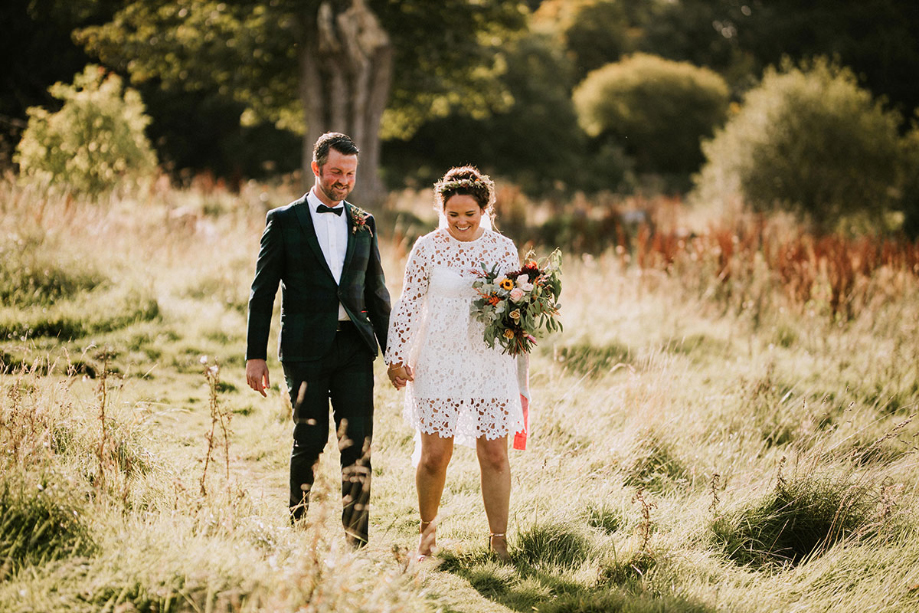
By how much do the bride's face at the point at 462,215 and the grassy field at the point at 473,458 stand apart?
1270 millimetres

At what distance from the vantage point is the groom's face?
10.5ft

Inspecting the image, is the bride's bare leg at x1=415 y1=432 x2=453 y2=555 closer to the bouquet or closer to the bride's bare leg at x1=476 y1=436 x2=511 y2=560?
the bride's bare leg at x1=476 y1=436 x2=511 y2=560

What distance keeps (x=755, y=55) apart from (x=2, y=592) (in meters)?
38.0

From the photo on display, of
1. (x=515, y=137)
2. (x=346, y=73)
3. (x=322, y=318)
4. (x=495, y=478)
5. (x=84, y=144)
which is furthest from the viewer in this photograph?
(x=515, y=137)

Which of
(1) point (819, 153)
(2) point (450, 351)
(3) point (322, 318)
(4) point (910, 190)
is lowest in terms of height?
(2) point (450, 351)

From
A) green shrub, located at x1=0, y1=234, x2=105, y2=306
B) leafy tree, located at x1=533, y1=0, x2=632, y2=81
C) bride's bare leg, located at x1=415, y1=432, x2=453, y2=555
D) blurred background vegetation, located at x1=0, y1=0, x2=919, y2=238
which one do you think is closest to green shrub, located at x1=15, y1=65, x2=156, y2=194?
blurred background vegetation, located at x1=0, y1=0, x2=919, y2=238

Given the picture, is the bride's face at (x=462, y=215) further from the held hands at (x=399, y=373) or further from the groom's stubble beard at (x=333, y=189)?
the held hands at (x=399, y=373)

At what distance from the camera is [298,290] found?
3.23 meters

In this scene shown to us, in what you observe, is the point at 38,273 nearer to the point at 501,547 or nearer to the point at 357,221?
the point at 357,221

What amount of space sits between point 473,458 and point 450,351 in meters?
1.52

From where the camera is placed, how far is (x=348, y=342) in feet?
10.8

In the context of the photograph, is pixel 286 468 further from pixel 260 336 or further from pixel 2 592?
pixel 2 592

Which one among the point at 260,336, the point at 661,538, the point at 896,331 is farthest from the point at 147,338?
the point at 896,331

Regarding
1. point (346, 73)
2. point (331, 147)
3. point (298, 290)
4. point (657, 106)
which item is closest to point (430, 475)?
point (298, 290)
